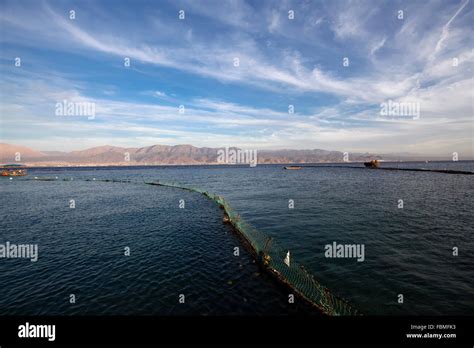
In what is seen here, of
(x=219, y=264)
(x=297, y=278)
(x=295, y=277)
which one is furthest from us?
(x=219, y=264)

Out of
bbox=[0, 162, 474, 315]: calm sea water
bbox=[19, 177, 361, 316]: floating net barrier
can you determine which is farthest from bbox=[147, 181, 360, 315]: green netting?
bbox=[0, 162, 474, 315]: calm sea water

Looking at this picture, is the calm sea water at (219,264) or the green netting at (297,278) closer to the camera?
the green netting at (297,278)

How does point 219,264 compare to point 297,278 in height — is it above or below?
below

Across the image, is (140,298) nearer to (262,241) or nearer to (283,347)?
(283,347)

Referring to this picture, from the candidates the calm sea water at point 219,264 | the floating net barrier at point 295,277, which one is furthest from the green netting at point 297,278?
the calm sea water at point 219,264

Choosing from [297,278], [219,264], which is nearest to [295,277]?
[297,278]

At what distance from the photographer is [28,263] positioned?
2089cm

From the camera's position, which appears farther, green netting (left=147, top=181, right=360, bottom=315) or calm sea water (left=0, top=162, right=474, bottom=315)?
calm sea water (left=0, top=162, right=474, bottom=315)

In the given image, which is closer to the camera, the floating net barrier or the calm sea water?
the floating net barrier

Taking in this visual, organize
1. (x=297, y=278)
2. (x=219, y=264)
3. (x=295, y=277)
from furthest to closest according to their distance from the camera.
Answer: (x=219, y=264)
(x=295, y=277)
(x=297, y=278)

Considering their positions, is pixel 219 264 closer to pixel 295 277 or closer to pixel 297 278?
pixel 295 277

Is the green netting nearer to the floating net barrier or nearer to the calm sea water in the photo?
the floating net barrier

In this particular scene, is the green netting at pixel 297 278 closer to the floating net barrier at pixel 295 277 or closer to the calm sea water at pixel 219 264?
the floating net barrier at pixel 295 277

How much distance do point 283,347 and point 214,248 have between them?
1725cm
